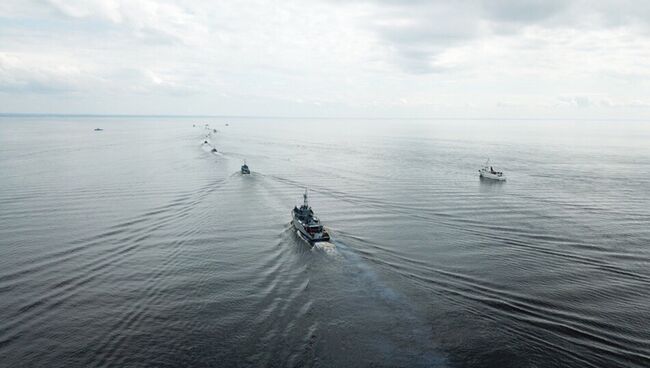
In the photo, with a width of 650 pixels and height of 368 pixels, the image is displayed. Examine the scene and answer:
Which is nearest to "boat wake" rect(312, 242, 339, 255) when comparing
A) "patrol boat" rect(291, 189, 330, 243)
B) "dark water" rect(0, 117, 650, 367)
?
"dark water" rect(0, 117, 650, 367)

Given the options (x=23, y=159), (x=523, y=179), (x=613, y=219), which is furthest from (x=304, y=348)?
→ (x=23, y=159)

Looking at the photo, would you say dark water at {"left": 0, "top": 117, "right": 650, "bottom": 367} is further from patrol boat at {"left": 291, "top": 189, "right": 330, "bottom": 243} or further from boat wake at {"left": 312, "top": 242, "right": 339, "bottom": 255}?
patrol boat at {"left": 291, "top": 189, "right": 330, "bottom": 243}

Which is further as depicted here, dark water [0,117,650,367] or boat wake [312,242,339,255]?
boat wake [312,242,339,255]

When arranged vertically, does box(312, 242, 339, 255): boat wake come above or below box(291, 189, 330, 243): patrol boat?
below

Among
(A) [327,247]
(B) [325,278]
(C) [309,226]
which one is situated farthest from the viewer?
(C) [309,226]

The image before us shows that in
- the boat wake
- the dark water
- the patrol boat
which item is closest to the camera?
the dark water

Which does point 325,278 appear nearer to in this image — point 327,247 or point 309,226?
point 327,247

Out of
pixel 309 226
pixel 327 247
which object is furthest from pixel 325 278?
pixel 309 226
